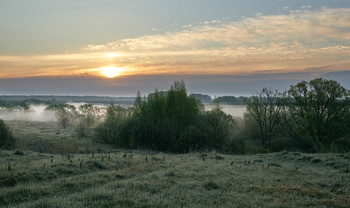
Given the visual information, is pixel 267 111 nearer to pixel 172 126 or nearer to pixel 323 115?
pixel 323 115

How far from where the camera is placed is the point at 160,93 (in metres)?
39.2

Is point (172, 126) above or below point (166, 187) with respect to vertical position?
above

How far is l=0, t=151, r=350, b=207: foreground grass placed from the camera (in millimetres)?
9969

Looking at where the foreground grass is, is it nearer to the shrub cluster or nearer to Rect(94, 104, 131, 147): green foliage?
the shrub cluster

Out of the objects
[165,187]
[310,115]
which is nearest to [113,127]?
[310,115]

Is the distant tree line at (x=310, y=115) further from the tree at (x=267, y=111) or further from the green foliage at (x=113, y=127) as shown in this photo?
the green foliage at (x=113, y=127)

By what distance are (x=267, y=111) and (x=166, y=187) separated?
36.0m

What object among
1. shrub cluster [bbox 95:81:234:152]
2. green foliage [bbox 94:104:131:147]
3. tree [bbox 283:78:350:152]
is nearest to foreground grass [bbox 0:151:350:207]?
shrub cluster [bbox 95:81:234:152]

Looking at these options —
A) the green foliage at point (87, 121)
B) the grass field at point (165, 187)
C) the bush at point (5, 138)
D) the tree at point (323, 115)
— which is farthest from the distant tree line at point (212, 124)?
the grass field at point (165, 187)

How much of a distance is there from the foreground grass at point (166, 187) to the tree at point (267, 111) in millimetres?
27721

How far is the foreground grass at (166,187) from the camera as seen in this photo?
997 cm

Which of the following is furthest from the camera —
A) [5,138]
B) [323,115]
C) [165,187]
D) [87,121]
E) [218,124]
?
[87,121]

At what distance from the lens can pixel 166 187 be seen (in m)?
12.3

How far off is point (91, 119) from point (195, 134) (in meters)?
27.7
